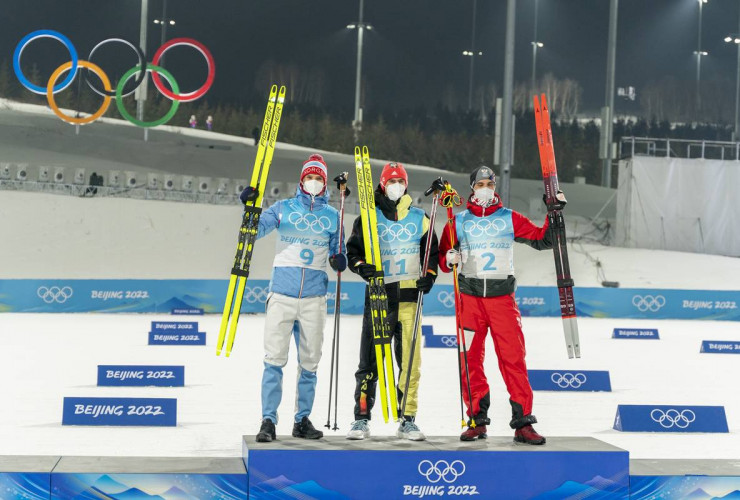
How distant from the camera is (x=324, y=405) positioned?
10297 mm

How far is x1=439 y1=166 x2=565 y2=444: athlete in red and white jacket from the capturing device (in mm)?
7066

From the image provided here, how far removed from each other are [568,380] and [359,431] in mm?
5344

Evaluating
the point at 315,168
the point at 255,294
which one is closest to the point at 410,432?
the point at 315,168

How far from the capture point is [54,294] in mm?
22031

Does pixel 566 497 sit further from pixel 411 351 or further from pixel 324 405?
pixel 324 405

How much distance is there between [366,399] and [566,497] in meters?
1.41

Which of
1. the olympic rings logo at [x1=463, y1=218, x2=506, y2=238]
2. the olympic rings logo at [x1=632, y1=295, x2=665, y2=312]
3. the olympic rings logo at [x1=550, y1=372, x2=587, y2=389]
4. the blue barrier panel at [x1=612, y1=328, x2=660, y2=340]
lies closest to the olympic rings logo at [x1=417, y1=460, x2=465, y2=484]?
the olympic rings logo at [x1=463, y1=218, x2=506, y2=238]

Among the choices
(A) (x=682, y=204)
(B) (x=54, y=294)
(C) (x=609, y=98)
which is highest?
(C) (x=609, y=98)

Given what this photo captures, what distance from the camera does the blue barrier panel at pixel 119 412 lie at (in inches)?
354

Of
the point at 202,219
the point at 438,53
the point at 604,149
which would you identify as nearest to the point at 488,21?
the point at 438,53

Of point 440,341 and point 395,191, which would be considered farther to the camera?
point 440,341

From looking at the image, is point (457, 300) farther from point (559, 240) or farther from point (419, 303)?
point (559, 240)

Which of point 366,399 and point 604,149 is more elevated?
point 604,149

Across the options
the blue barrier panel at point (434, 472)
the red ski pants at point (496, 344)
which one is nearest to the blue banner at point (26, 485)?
the blue barrier panel at point (434, 472)
